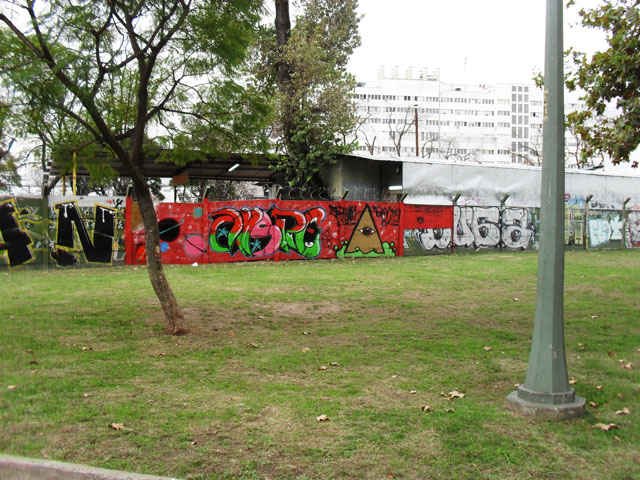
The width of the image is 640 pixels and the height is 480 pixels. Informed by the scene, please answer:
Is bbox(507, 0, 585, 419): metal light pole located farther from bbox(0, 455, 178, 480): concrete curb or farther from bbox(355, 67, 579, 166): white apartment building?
bbox(355, 67, 579, 166): white apartment building

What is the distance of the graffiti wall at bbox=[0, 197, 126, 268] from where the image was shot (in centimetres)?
1476

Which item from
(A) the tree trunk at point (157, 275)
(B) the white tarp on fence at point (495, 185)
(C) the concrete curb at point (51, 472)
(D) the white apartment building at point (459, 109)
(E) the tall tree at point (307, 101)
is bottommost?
(C) the concrete curb at point (51, 472)

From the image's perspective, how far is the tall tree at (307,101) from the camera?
2147cm

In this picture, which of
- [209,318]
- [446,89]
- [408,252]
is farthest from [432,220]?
[446,89]

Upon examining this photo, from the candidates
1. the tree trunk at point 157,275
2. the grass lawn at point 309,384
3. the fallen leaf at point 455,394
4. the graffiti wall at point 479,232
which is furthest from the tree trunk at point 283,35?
the fallen leaf at point 455,394

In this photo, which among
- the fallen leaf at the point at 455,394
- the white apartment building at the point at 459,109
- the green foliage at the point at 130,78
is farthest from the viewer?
the white apartment building at the point at 459,109

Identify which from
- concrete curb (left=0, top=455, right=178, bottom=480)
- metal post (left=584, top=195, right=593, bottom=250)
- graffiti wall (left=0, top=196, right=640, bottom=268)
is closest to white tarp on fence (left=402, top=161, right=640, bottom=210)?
metal post (left=584, top=195, right=593, bottom=250)

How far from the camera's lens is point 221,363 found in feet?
19.9

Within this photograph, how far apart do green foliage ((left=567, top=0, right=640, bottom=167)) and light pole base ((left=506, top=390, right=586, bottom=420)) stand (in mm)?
6353

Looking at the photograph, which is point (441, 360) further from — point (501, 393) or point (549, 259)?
point (549, 259)

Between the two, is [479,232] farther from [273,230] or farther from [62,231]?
[62,231]

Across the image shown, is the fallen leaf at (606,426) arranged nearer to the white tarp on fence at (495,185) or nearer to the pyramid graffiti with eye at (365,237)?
the pyramid graffiti with eye at (365,237)

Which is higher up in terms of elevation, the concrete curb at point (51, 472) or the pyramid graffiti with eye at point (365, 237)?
the pyramid graffiti with eye at point (365, 237)

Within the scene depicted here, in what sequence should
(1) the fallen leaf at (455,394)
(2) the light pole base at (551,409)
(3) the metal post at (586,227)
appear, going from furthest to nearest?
(3) the metal post at (586,227)
(1) the fallen leaf at (455,394)
(2) the light pole base at (551,409)
